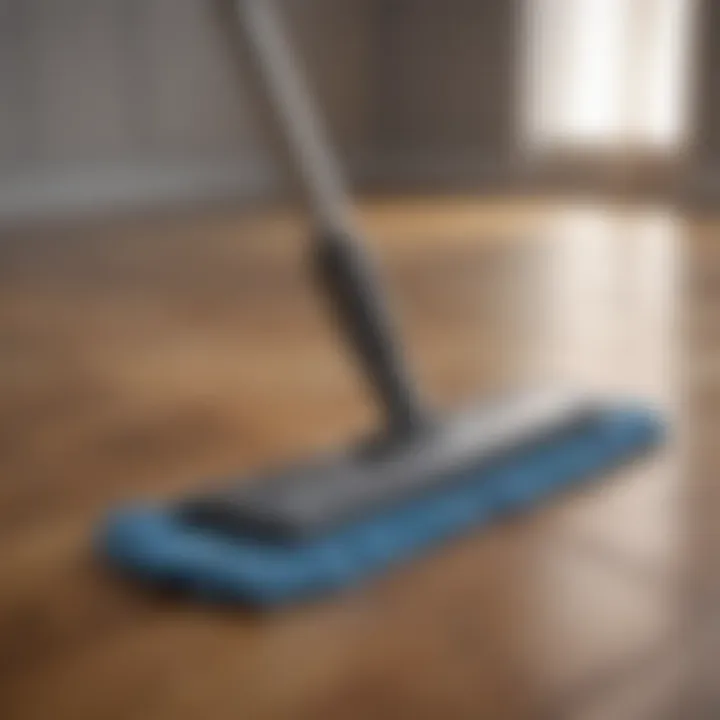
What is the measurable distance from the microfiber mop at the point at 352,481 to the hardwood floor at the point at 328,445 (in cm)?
2

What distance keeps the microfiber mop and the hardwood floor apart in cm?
2

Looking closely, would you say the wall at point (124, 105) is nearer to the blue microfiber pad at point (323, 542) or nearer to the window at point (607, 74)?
the window at point (607, 74)

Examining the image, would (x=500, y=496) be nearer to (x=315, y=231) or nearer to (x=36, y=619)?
(x=315, y=231)

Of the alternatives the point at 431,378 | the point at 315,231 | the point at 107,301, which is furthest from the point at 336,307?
the point at 107,301

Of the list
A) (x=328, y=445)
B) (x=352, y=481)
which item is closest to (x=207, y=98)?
(x=328, y=445)

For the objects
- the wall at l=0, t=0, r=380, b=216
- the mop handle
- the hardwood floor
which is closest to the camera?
the hardwood floor

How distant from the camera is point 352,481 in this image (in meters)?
1.08

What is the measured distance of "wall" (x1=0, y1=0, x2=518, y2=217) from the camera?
327cm

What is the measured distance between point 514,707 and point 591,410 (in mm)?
555

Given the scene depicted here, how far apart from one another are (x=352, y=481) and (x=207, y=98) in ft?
8.35

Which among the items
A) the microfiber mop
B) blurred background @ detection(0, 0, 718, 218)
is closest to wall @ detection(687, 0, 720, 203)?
blurred background @ detection(0, 0, 718, 218)

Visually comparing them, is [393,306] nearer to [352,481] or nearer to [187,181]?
[352,481]

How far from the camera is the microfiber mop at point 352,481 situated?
3.26ft

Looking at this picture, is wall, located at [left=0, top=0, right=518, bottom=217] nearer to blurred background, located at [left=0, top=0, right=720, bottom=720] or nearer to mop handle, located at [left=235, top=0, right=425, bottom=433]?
blurred background, located at [left=0, top=0, right=720, bottom=720]
